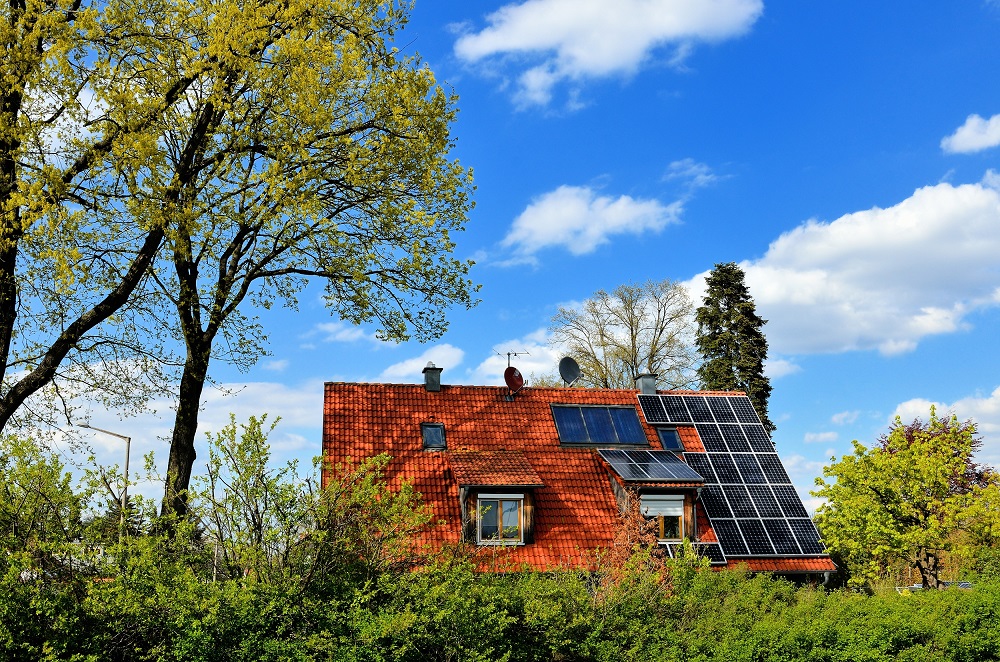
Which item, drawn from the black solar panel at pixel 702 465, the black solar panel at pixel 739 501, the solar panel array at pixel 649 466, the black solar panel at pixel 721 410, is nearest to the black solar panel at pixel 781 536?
the black solar panel at pixel 739 501

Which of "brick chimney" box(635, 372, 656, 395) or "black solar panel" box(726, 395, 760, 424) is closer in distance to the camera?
"black solar panel" box(726, 395, 760, 424)

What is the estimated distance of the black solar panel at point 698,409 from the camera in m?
26.7

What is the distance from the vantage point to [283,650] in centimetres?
1059

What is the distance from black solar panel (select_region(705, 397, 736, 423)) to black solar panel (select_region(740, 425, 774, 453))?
1.65 feet

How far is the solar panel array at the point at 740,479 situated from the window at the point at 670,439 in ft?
0.94

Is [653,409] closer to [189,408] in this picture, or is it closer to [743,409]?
[743,409]

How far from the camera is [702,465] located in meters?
25.0

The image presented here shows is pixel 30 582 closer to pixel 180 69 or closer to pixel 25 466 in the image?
pixel 25 466

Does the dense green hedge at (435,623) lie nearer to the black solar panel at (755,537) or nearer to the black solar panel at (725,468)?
the black solar panel at (755,537)

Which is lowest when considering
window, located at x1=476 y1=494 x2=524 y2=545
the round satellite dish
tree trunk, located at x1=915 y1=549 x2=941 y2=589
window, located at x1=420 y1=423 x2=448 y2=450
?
tree trunk, located at x1=915 y1=549 x2=941 y2=589

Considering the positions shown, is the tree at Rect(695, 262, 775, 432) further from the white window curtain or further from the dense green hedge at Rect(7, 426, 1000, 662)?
the dense green hedge at Rect(7, 426, 1000, 662)

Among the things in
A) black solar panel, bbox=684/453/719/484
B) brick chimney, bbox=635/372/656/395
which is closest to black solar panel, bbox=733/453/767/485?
black solar panel, bbox=684/453/719/484

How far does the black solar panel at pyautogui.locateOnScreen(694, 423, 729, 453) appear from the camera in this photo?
25688mm

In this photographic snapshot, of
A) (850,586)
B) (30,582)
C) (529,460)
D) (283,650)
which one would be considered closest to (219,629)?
(283,650)
